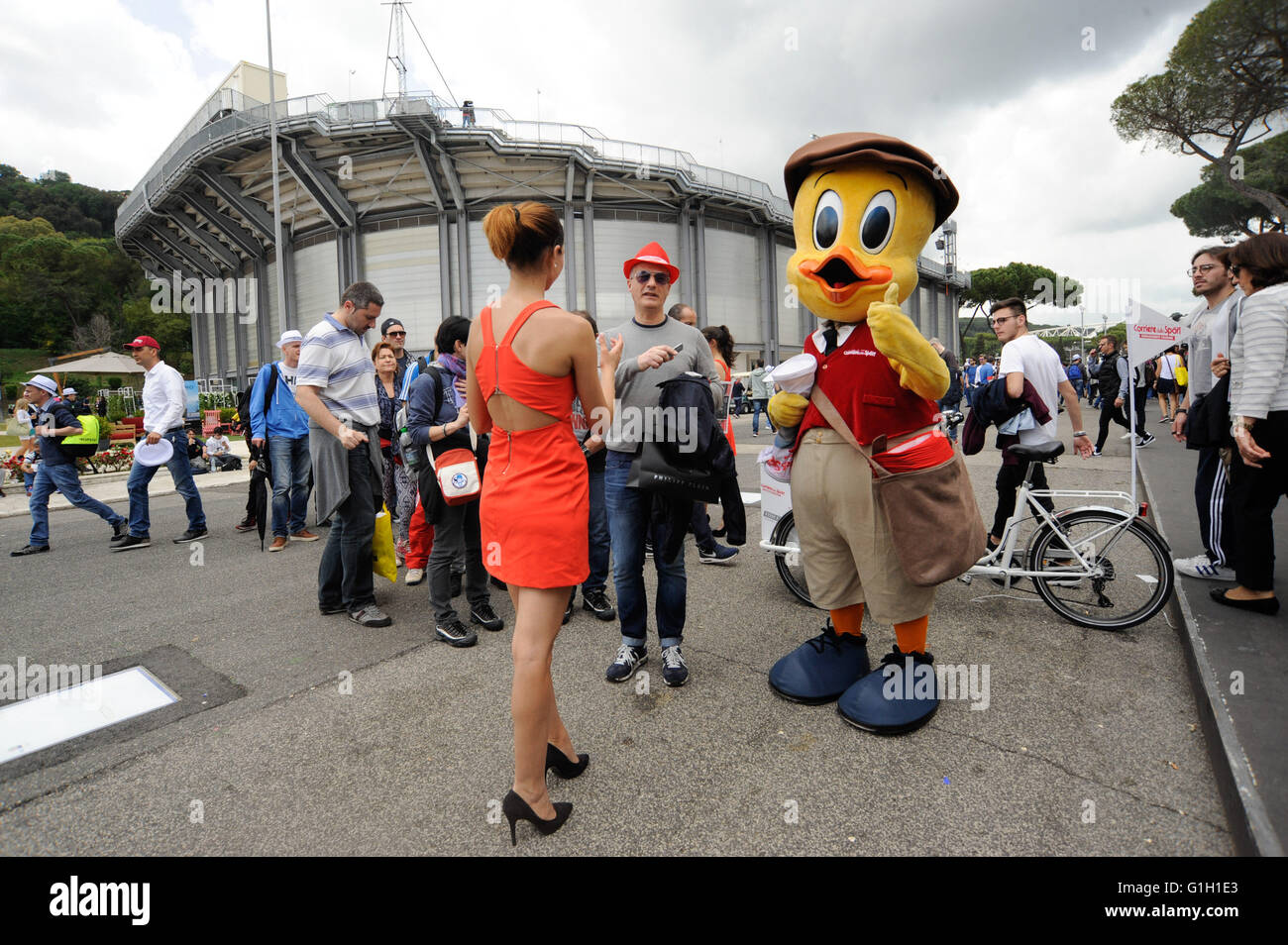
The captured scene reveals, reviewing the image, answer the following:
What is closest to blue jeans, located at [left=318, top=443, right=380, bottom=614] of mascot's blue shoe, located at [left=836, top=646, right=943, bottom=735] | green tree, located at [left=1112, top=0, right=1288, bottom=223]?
mascot's blue shoe, located at [left=836, top=646, right=943, bottom=735]

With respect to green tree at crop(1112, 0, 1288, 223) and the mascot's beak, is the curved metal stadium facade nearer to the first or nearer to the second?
green tree at crop(1112, 0, 1288, 223)

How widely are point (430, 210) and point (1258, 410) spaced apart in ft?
99.5

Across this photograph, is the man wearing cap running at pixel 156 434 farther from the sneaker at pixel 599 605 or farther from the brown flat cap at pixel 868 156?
the brown flat cap at pixel 868 156

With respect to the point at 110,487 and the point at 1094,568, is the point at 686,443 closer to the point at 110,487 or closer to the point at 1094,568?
the point at 1094,568

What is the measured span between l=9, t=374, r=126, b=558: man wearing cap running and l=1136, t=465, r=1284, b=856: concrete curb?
28.1ft

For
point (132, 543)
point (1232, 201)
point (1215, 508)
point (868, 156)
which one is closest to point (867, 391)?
point (868, 156)

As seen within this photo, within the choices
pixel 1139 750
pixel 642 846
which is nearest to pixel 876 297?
pixel 1139 750

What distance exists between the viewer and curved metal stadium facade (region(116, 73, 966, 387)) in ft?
84.9

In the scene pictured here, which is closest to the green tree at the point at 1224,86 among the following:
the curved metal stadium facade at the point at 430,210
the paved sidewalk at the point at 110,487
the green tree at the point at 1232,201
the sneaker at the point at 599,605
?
the green tree at the point at 1232,201

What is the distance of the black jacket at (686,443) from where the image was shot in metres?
3.04

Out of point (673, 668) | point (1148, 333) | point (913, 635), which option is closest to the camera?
point (913, 635)

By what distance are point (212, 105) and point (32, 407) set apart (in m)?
32.4

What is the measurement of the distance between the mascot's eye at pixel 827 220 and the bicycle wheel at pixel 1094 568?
2387 millimetres

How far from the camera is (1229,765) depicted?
7.43 feet
